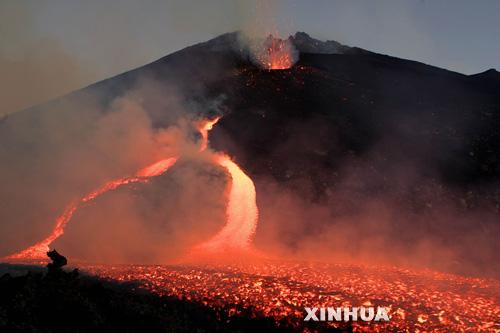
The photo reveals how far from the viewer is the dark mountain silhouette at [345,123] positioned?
25.5 metres

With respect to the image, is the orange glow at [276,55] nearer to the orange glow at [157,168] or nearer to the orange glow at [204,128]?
the orange glow at [204,128]

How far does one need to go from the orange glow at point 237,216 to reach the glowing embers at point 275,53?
20932 millimetres

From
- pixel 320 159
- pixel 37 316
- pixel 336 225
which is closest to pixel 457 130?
pixel 320 159

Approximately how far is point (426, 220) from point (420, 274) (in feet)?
21.9

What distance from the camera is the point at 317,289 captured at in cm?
1357

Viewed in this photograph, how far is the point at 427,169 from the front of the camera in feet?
91.5

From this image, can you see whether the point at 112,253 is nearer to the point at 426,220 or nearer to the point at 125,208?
the point at 125,208

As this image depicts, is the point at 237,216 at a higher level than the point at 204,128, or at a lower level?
lower

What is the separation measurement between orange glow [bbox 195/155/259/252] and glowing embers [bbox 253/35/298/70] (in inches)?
824

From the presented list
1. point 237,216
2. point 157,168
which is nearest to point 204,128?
point 157,168

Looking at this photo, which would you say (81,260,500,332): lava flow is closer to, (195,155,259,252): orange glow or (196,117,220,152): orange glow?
(195,155,259,252): orange glow

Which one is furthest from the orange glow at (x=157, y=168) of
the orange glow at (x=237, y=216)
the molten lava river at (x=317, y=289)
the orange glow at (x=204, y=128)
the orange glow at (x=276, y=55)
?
the orange glow at (x=276, y=55)

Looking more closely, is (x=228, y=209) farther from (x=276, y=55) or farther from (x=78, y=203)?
(x=276, y=55)

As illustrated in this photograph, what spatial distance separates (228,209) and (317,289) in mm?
10923
